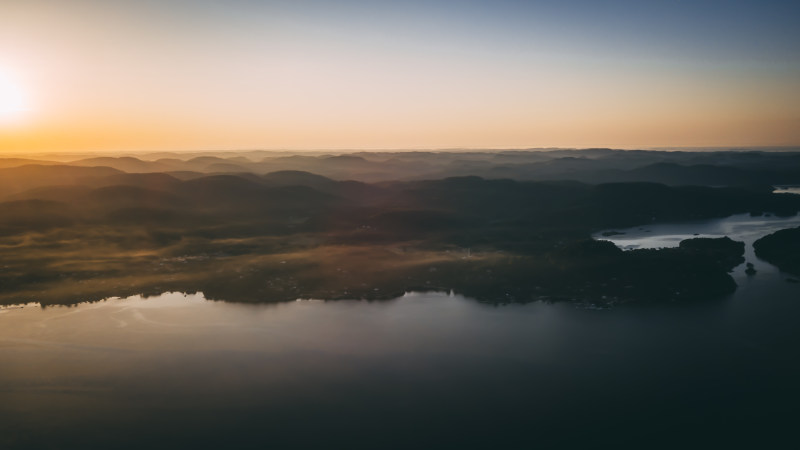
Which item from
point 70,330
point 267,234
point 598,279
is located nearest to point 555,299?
point 598,279

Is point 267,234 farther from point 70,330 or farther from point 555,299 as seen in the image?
point 555,299

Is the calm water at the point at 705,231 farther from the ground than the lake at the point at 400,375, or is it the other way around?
the calm water at the point at 705,231

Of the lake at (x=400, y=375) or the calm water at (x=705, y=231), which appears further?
the calm water at (x=705, y=231)

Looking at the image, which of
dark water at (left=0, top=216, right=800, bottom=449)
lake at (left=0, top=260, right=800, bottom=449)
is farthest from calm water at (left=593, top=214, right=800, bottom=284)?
lake at (left=0, top=260, right=800, bottom=449)

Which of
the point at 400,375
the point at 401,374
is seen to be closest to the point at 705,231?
the point at 401,374

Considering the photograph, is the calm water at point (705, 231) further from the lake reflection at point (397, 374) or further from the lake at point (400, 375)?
the lake reflection at point (397, 374)

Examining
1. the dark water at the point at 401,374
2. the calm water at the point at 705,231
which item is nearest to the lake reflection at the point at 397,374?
the dark water at the point at 401,374
